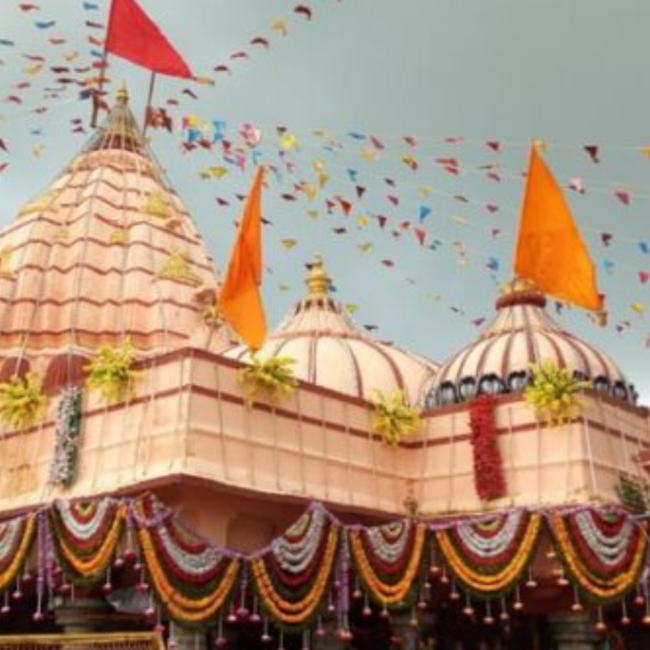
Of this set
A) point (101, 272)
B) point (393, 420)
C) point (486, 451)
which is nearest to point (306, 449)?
point (393, 420)

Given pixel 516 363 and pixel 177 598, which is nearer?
pixel 177 598

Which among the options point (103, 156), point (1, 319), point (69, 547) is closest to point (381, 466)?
point (69, 547)

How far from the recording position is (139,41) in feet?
69.9

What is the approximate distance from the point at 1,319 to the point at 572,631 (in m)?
21.1

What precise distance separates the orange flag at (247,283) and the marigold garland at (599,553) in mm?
6680

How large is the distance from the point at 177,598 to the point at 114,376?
5.11m

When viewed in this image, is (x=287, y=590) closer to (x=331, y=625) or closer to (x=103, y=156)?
(x=331, y=625)

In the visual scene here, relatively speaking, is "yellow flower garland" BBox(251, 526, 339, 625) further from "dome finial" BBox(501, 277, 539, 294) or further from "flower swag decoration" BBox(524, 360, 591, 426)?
"dome finial" BBox(501, 277, 539, 294)

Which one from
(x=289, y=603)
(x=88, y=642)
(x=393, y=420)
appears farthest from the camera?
(x=393, y=420)

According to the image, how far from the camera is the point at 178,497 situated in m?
17.6

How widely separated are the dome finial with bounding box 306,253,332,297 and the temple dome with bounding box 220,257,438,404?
0.84 metres

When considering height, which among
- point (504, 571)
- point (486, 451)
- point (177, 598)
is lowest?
point (177, 598)

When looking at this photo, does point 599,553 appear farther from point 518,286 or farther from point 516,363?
point 518,286

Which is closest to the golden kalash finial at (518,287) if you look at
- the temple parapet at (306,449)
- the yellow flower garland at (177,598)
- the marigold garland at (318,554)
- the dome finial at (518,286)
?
the dome finial at (518,286)
